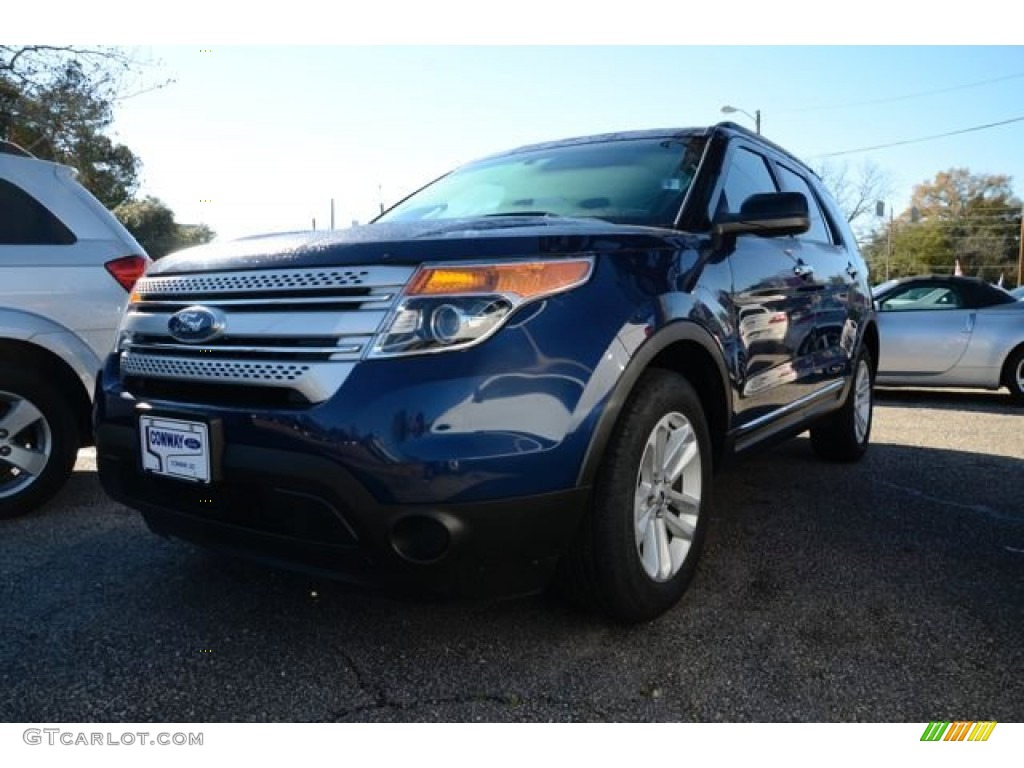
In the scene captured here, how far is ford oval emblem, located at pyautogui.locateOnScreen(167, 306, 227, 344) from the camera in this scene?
2215 mm

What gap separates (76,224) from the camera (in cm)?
379

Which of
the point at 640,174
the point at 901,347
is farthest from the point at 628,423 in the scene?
the point at 901,347

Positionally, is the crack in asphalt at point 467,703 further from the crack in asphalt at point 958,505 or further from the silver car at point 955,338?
the silver car at point 955,338

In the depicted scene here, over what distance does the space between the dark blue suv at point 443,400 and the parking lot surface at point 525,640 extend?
0.27 metres

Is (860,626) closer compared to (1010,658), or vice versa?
(1010,658)

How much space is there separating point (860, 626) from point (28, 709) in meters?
2.33

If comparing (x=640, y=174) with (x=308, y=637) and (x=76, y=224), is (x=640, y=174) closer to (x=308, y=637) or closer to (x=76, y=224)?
(x=308, y=637)

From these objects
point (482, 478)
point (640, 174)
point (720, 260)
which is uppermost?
point (640, 174)

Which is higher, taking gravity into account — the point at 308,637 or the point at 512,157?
the point at 512,157

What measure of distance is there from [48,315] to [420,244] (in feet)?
8.08

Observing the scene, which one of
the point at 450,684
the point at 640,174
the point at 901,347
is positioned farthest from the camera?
the point at 901,347

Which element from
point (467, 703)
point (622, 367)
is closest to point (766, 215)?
point (622, 367)

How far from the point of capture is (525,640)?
234cm

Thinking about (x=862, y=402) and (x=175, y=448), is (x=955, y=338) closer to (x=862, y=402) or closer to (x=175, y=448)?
(x=862, y=402)
